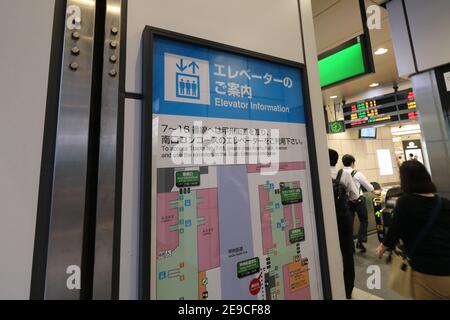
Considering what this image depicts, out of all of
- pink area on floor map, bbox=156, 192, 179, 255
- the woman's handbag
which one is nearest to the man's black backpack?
the woman's handbag

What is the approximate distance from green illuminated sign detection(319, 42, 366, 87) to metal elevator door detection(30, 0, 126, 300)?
145cm

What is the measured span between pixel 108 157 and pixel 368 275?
3.39 m

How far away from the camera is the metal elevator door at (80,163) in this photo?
1.82ft

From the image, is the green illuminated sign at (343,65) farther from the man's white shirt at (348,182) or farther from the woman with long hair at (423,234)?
the man's white shirt at (348,182)

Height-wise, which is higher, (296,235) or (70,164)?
Answer: (70,164)

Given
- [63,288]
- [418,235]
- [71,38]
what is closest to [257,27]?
[71,38]

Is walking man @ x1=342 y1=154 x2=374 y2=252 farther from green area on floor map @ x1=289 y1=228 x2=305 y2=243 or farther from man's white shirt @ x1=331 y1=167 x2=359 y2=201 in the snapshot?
green area on floor map @ x1=289 y1=228 x2=305 y2=243

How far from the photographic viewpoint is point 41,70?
58 centimetres

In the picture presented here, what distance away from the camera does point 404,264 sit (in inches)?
57.2

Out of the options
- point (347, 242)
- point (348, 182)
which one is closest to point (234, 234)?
point (347, 242)

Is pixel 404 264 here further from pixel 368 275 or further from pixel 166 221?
pixel 368 275

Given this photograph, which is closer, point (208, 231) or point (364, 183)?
point (208, 231)

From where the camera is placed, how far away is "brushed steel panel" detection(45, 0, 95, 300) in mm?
551

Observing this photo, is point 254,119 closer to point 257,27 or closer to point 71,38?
point 257,27
